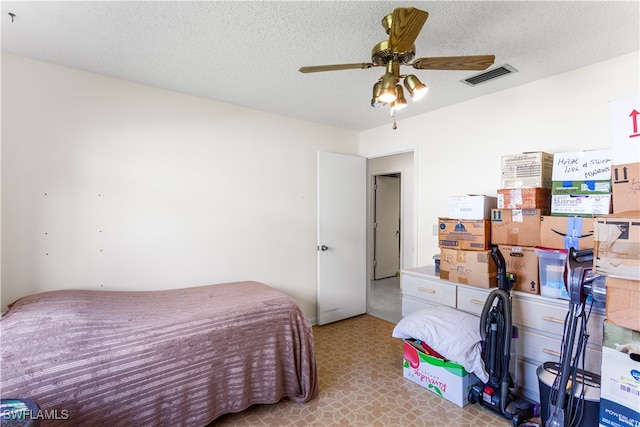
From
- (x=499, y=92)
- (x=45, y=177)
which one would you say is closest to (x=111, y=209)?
(x=45, y=177)

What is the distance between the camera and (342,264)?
3855 millimetres

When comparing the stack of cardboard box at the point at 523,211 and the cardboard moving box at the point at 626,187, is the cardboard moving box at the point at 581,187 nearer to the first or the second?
the stack of cardboard box at the point at 523,211

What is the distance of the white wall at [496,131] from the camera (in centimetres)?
222

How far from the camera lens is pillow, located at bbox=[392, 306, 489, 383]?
2086 millimetres

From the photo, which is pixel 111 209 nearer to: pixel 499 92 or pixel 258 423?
pixel 258 423

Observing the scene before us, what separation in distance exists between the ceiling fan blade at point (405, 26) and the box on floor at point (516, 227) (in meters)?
1.57

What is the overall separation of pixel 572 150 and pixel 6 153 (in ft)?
13.8

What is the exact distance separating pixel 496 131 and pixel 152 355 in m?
3.23

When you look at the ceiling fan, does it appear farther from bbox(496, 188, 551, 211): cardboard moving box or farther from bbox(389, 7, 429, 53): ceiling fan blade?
bbox(496, 188, 551, 211): cardboard moving box

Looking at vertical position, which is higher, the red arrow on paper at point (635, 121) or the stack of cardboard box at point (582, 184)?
the red arrow on paper at point (635, 121)

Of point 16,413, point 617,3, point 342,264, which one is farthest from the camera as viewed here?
point 342,264

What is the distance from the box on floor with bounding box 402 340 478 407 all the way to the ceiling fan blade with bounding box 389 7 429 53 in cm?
213

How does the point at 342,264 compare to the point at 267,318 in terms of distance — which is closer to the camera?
the point at 267,318

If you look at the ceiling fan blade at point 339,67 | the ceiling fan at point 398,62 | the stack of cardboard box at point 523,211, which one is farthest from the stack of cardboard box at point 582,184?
the ceiling fan blade at point 339,67
